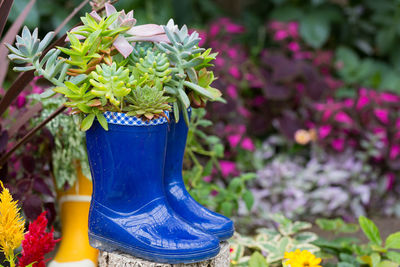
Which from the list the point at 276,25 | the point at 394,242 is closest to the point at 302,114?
the point at 276,25

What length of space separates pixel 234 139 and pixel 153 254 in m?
1.33

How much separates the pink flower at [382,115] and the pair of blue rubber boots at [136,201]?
1.62 metres

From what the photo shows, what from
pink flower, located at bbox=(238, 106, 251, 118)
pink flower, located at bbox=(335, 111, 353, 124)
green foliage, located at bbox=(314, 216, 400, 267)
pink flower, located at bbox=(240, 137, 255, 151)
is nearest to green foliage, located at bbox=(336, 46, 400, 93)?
pink flower, located at bbox=(335, 111, 353, 124)

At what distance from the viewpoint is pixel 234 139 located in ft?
7.89

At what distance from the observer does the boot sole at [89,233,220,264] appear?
1119 millimetres

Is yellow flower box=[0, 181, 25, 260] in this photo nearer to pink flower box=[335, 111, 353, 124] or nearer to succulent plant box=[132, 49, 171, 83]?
succulent plant box=[132, 49, 171, 83]

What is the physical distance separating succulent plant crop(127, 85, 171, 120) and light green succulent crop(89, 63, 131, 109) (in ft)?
0.12

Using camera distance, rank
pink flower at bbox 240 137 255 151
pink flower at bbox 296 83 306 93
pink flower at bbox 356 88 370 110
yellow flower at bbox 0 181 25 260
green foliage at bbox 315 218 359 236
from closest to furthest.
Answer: yellow flower at bbox 0 181 25 260 → green foliage at bbox 315 218 359 236 → pink flower at bbox 240 137 255 151 → pink flower at bbox 356 88 370 110 → pink flower at bbox 296 83 306 93

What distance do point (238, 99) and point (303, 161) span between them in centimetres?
48

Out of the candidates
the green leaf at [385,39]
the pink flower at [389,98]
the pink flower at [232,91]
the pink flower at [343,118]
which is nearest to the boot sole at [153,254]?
the pink flower at [232,91]

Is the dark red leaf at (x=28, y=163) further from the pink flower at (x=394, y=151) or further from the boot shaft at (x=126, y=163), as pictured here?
the pink flower at (x=394, y=151)

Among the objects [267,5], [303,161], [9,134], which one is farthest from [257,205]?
[267,5]

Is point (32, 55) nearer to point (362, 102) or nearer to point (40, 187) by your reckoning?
point (40, 187)

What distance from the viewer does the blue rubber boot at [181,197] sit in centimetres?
127
